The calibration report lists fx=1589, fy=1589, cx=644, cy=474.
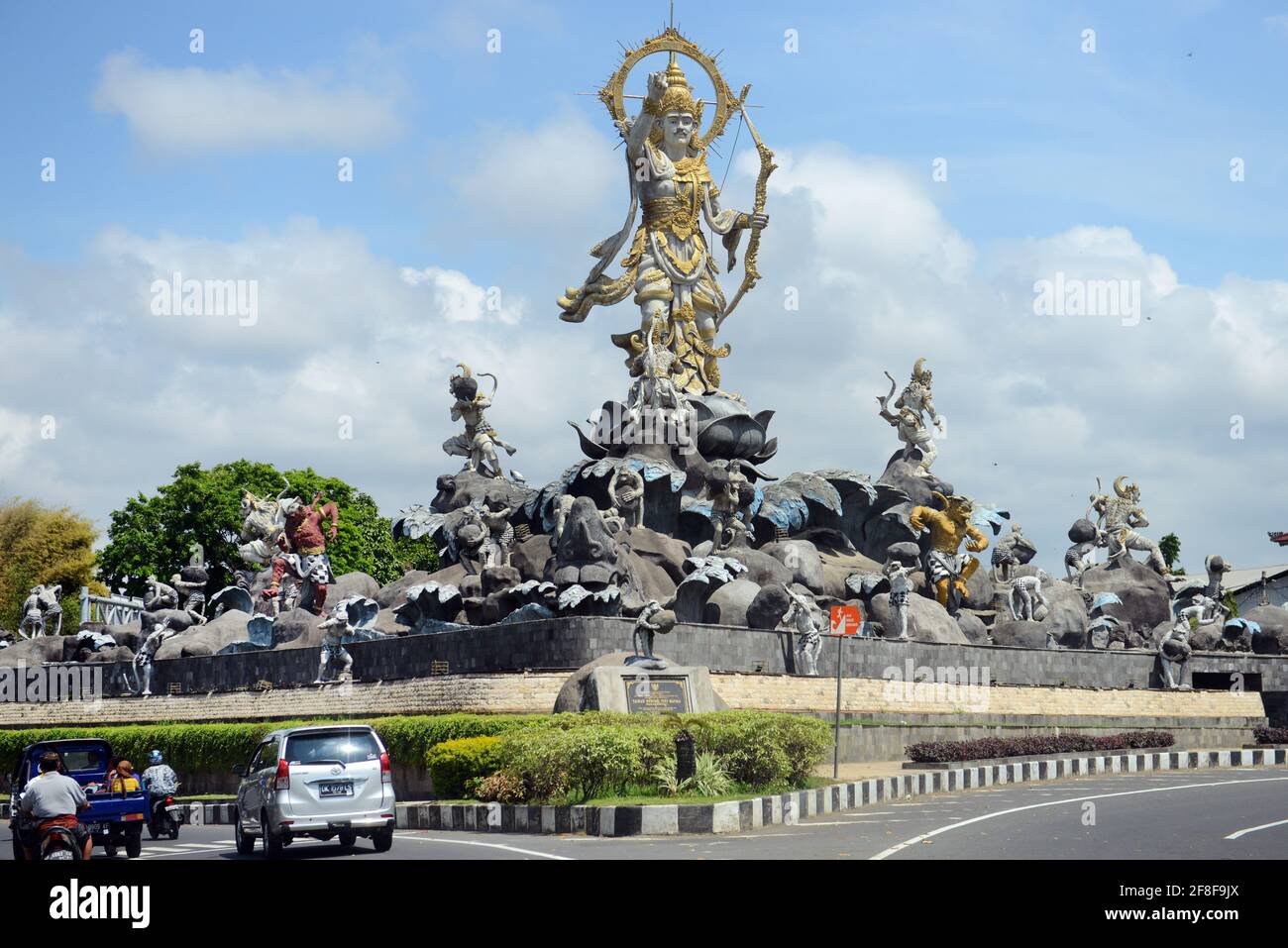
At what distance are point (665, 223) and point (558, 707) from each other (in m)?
→ 25.6

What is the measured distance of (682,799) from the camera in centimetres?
1991

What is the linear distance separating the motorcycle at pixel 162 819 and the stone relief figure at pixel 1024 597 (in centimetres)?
2744

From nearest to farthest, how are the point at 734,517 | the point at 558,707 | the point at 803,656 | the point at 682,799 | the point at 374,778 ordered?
the point at 374,778 < the point at 682,799 < the point at 558,707 < the point at 803,656 < the point at 734,517

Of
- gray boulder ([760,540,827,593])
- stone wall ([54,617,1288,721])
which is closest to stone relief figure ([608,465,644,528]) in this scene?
gray boulder ([760,540,827,593])

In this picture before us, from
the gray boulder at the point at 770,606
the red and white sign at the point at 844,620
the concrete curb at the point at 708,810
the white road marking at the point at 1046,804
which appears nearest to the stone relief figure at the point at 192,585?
the gray boulder at the point at 770,606

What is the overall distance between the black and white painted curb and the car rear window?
301 cm

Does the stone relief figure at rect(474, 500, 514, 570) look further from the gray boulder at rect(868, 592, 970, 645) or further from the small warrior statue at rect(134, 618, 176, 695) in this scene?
the gray boulder at rect(868, 592, 970, 645)

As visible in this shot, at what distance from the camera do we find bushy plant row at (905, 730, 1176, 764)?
2844 cm

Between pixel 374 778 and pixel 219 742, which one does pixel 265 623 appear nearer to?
pixel 219 742

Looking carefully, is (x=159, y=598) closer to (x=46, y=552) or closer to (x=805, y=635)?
(x=805, y=635)

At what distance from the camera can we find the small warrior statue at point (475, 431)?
155 feet

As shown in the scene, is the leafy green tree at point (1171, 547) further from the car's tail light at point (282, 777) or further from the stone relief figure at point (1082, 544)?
the car's tail light at point (282, 777)

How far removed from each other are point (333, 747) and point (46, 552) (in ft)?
181
